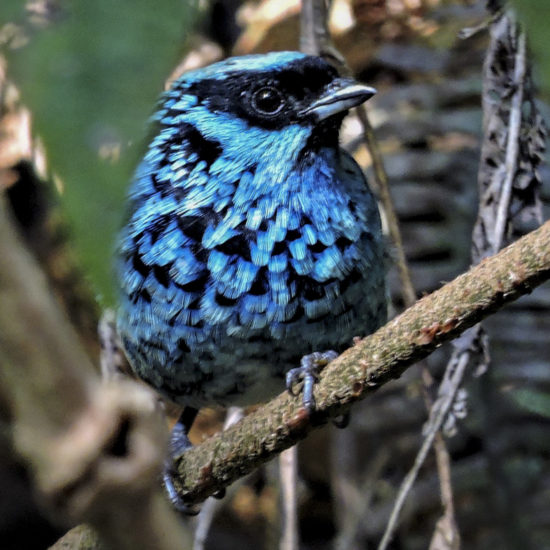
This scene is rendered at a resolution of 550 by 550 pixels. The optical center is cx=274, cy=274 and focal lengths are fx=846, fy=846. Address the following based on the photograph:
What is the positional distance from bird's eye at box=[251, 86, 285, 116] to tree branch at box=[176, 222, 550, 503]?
858 millimetres

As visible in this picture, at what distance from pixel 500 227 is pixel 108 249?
2.00 metres

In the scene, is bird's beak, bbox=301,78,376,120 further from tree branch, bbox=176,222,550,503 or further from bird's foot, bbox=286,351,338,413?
tree branch, bbox=176,222,550,503

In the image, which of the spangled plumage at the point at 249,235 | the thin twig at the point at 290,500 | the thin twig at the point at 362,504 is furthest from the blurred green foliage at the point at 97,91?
the thin twig at the point at 362,504

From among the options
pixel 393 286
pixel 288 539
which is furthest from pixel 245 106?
pixel 393 286

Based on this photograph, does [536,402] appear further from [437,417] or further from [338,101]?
[338,101]

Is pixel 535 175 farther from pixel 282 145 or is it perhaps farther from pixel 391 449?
pixel 391 449

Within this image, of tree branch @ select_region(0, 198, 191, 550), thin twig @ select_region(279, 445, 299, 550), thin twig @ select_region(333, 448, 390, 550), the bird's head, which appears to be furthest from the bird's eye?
thin twig @ select_region(333, 448, 390, 550)

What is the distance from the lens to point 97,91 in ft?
1.29

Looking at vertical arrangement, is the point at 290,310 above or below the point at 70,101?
below

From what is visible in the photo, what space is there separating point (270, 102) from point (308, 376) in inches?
33.0

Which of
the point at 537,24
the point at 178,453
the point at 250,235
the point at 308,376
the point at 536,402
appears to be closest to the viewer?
the point at 537,24

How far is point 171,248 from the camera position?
2.18 metres

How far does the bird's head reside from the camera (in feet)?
7.35

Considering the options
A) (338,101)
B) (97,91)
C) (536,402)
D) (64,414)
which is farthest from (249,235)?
(97,91)
